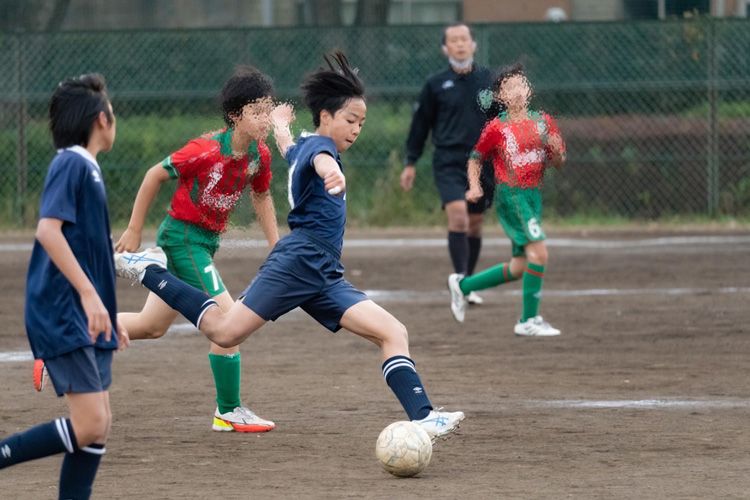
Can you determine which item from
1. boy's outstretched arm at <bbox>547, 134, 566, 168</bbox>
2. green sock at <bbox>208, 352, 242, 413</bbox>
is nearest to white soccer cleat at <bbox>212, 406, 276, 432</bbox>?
green sock at <bbox>208, 352, 242, 413</bbox>

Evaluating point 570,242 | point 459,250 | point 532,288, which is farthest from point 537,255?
point 570,242

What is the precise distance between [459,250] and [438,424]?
5831mm

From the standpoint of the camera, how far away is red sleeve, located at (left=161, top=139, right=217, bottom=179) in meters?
7.20

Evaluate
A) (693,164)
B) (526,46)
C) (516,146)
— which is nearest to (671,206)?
(693,164)

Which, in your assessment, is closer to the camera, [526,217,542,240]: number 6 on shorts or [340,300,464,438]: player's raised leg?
[340,300,464,438]: player's raised leg

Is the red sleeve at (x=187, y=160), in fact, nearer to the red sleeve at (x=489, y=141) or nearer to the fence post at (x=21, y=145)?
the red sleeve at (x=489, y=141)

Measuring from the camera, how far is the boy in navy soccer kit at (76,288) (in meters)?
4.95

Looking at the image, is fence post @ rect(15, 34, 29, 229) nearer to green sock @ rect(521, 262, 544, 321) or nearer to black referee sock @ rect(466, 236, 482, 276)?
black referee sock @ rect(466, 236, 482, 276)

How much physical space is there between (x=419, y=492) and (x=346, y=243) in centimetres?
1129

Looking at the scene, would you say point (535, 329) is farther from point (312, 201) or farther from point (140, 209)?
point (312, 201)

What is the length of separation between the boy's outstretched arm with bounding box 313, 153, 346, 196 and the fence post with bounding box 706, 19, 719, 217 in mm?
13191

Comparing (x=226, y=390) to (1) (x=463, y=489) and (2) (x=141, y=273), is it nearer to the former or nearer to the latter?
(2) (x=141, y=273)

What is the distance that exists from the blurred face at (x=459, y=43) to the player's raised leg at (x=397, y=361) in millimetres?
6051

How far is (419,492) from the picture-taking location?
593 centimetres
